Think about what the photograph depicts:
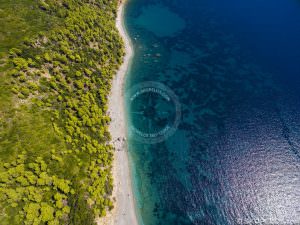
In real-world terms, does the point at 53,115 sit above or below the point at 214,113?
below

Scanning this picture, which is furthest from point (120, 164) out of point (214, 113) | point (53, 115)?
point (214, 113)

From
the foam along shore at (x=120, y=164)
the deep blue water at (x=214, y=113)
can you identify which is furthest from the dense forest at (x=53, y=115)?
the deep blue water at (x=214, y=113)

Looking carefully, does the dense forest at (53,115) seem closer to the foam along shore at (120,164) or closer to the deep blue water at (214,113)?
the foam along shore at (120,164)

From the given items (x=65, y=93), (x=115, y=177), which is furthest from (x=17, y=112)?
(x=115, y=177)

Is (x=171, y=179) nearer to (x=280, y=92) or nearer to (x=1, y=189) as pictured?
(x=1, y=189)

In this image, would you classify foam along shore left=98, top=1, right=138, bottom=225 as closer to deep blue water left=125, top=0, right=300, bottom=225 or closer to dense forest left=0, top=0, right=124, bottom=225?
dense forest left=0, top=0, right=124, bottom=225

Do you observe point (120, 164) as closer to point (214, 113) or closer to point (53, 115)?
point (53, 115)
